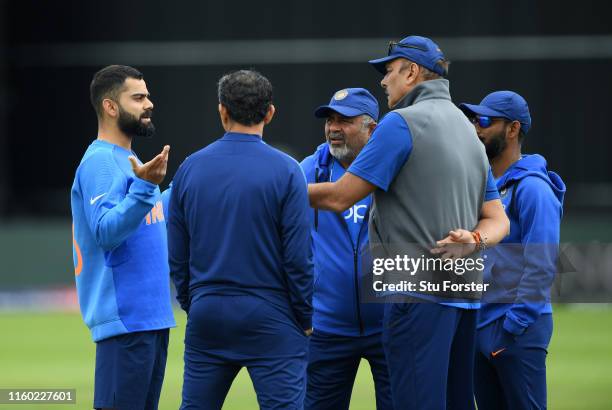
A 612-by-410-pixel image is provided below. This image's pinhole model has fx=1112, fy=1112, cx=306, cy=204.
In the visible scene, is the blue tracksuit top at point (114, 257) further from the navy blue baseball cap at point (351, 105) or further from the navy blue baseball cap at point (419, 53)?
the navy blue baseball cap at point (419, 53)

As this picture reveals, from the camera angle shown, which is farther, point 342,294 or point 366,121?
point 366,121

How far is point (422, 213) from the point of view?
5.10 meters

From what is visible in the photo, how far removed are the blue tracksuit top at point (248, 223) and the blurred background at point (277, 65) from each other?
15.8m

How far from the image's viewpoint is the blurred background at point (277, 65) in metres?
20.9

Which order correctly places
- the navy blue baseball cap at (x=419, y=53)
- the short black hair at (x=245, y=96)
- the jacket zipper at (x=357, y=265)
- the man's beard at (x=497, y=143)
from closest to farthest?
the short black hair at (x=245, y=96) < the navy blue baseball cap at (x=419, y=53) < the jacket zipper at (x=357, y=265) < the man's beard at (x=497, y=143)

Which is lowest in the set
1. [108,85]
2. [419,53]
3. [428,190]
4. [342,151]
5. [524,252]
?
[524,252]

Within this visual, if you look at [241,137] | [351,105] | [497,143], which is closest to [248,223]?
[241,137]

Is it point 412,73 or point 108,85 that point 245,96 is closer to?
point 412,73

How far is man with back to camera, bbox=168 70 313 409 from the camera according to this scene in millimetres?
4992

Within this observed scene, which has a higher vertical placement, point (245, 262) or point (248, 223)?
point (248, 223)

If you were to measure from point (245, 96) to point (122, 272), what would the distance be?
114 centimetres

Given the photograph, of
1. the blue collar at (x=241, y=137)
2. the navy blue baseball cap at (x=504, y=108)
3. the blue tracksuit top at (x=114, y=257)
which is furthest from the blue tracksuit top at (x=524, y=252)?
the blue tracksuit top at (x=114, y=257)

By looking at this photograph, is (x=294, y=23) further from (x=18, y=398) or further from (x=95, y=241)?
(x=95, y=241)

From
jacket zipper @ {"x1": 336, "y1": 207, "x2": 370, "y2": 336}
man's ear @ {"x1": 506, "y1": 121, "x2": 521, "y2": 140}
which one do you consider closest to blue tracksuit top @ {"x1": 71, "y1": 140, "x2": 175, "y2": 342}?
jacket zipper @ {"x1": 336, "y1": 207, "x2": 370, "y2": 336}
